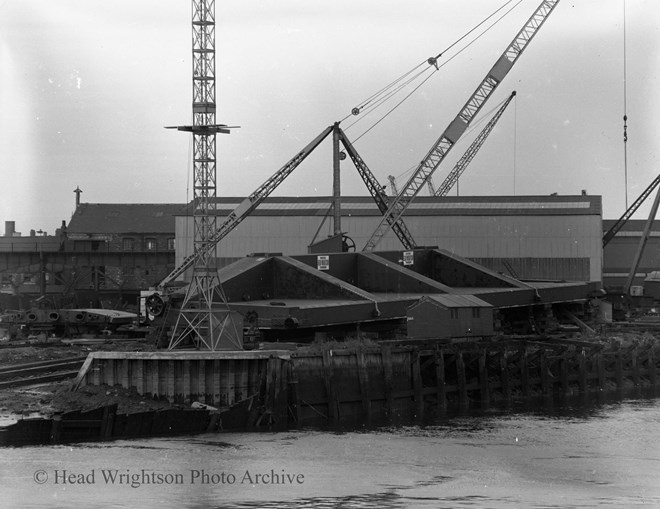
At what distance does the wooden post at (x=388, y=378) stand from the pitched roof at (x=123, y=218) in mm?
66639

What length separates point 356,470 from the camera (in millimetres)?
37188

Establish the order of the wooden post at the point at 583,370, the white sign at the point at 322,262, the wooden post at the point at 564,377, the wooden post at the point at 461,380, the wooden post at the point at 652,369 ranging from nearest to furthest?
the wooden post at the point at 461,380 → the wooden post at the point at 564,377 → the wooden post at the point at 583,370 → the wooden post at the point at 652,369 → the white sign at the point at 322,262

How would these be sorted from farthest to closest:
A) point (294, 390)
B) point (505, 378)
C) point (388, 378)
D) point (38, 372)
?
1. point (505, 378)
2. point (38, 372)
3. point (388, 378)
4. point (294, 390)

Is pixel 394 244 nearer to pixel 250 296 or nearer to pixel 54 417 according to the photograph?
pixel 250 296

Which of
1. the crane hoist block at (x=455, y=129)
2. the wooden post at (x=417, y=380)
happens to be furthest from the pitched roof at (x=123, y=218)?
the wooden post at (x=417, y=380)

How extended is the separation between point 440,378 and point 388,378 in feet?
11.0

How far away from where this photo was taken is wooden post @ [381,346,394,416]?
48.5 meters

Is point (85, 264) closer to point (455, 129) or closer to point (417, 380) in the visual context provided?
point (455, 129)

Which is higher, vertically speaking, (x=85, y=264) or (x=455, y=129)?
(x=455, y=129)

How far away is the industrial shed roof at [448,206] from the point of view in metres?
89.2

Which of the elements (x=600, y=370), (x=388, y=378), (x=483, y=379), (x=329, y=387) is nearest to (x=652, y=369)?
(x=600, y=370)

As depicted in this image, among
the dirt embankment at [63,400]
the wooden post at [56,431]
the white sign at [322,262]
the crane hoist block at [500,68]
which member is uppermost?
the crane hoist block at [500,68]

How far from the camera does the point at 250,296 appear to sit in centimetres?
6241

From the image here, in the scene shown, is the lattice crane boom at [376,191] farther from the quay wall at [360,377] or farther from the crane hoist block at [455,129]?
the quay wall at [360,377]
